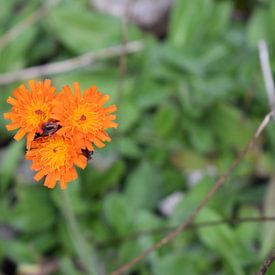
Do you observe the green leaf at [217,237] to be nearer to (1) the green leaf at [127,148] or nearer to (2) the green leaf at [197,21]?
(1) the green leaf at [127,148]

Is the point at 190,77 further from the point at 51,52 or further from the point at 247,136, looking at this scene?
the point at 51,52

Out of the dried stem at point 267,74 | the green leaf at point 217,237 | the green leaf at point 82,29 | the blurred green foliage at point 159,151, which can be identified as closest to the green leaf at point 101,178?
the blurred green foliage at point 159,151

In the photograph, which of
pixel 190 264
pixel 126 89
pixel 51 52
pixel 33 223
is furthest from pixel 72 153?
pixel 51 52

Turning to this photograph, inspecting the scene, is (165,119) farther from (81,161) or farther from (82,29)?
(81,161)

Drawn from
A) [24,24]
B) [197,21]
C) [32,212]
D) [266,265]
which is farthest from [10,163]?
[266,265]


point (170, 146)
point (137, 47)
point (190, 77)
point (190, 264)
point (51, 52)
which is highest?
point (51, 52)

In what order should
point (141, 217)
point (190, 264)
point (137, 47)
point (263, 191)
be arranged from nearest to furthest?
point (190, 264) < point (141, 217) < point (263, 191) < point (137, 47)

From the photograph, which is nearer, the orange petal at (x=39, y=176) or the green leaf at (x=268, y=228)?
the orange petal at (x=39, y=176)
